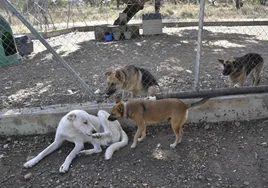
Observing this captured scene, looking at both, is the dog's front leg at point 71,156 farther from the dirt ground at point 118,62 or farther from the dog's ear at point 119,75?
the dog's ear at point 119,75

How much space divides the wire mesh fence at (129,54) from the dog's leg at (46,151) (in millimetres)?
860

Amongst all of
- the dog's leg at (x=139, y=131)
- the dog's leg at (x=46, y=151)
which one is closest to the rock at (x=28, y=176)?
the dog's leg at (x=46, y=151)

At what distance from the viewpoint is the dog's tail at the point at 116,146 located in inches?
127

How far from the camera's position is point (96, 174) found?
9.93 ft

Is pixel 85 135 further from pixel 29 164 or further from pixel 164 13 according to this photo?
pixel 164 13

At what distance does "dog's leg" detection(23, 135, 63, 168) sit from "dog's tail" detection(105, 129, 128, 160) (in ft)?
2.15

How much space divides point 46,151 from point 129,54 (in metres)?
4.94

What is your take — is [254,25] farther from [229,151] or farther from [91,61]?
[229,151]

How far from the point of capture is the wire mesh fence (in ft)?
15.3

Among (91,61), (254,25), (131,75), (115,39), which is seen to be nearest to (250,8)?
(254,25)

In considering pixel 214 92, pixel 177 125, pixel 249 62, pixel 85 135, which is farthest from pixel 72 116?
pixel 249 62

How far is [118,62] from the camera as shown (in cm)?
703

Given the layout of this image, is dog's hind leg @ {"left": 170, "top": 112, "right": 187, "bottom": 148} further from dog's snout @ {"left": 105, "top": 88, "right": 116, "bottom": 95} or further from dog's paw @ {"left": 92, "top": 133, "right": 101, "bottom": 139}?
dog's snout @ {"left": 105, "top": 88, "right": 116, "bottom": 95}

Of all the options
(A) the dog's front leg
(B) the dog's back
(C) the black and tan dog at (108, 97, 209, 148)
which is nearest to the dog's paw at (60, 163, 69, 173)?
(A) the dog's front leg
